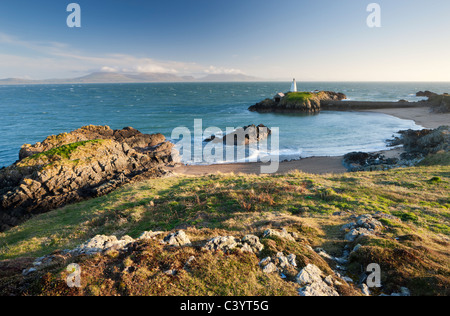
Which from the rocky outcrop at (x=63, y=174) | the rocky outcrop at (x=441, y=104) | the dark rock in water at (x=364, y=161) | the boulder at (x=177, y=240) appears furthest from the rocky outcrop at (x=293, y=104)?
the boulder at (x=177, y=240)

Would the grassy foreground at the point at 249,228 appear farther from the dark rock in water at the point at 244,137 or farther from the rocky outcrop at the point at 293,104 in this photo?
the rocky outcrop at the point at 293,104

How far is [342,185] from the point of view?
1644 centimetres

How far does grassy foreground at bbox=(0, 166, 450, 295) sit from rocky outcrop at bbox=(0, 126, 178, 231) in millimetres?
5078

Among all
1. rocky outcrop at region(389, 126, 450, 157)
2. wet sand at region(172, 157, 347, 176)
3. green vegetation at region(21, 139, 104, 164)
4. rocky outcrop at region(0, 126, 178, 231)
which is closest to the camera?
rocky outcrop at region(0, 126, 178, 231)

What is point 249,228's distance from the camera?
10.3 metres

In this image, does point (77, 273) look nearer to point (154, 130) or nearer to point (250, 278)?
point (250, 278)

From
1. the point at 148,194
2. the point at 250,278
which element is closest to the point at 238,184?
the point at 148,194

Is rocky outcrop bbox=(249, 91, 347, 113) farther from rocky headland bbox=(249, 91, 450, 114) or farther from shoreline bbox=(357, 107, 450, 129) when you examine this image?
shoreline bbox=(357, 107, 450, 129)

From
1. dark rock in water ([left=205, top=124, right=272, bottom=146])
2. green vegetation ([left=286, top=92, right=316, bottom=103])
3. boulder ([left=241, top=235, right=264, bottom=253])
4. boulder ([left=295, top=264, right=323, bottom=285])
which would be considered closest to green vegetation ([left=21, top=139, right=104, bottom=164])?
dark rock in water ([left=205, top=124, right=272, bottom=146])

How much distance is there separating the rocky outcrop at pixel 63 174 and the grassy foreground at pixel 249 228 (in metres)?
5.08

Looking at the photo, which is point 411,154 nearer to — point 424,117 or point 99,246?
point 99,246

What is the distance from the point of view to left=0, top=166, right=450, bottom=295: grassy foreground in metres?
5.53

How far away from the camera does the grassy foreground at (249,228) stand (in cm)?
553

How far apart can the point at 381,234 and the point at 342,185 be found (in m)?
8.03
